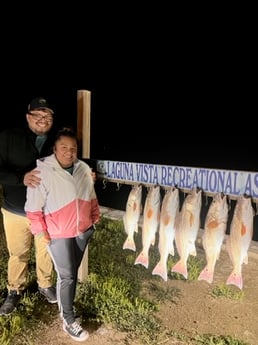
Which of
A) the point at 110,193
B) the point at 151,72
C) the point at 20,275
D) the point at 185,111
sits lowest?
the point at 110,193

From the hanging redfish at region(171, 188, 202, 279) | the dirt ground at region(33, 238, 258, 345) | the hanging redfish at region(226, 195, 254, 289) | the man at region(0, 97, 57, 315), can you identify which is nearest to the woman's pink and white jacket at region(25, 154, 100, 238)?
the man at region(0, 97, 57, 315)

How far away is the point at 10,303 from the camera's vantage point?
3.77 metres

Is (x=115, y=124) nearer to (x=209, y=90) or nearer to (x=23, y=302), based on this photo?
(x=209, y=90)

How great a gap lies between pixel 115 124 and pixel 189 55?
2265cm

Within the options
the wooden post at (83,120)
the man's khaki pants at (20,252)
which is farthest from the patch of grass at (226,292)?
the wooden post at (83,120)

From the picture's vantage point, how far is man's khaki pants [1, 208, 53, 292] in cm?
365

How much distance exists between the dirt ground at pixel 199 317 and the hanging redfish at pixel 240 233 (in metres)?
0.96

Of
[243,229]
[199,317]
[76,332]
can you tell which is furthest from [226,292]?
[76,332]

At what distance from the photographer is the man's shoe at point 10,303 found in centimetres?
369

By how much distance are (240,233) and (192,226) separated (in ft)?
1.30

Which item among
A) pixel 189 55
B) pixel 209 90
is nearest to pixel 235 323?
pixel 209 90

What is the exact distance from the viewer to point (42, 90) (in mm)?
51156

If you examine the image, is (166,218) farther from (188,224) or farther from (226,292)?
(226,292)

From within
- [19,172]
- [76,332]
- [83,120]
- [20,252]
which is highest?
[83,120]
